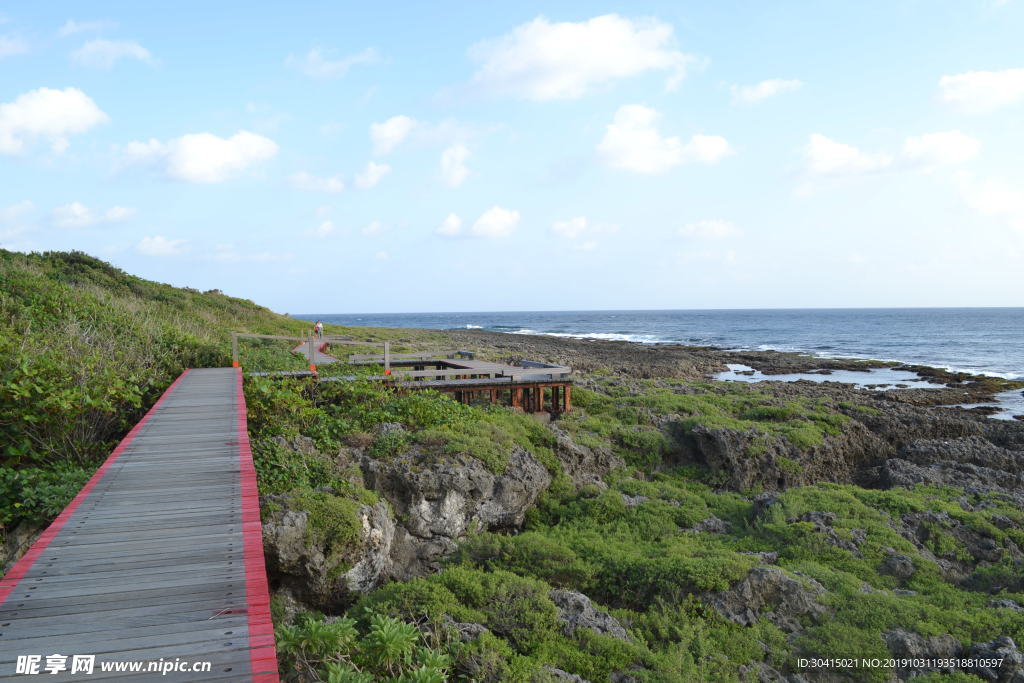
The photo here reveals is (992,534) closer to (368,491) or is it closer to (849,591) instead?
(849,591)

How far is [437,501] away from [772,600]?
5207 millimetres

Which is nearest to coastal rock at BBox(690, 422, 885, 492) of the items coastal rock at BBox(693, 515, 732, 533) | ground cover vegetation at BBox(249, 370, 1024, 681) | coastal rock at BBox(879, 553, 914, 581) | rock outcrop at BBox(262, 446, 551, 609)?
ground cover vegetation at BBox(249, 370, 1024, 681)

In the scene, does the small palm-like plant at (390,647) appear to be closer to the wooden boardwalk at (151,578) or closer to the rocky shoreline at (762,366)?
the wooden boardwalk at (151,578)

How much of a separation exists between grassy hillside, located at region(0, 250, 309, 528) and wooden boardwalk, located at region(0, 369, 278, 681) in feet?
6.28

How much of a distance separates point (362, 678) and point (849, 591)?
6.42 metres

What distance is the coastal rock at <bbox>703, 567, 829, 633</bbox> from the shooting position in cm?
723

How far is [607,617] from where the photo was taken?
274 inches

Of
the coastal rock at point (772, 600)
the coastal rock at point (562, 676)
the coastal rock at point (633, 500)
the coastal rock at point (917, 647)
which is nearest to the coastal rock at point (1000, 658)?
the coastal rock at point (917, 647)

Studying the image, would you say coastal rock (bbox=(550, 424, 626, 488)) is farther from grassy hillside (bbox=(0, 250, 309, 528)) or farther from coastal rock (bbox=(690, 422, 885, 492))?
grassy hillside (bbox=(0, 250, 309, 528))

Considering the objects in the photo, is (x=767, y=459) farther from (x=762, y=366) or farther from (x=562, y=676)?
(x=762, y=366)

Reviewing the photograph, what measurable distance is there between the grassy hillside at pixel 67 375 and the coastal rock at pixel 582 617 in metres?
6.28

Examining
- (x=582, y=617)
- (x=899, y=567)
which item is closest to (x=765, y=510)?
(x=899, y=567)

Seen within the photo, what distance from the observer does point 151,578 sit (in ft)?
13.7

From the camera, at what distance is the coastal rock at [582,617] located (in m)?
6.64
